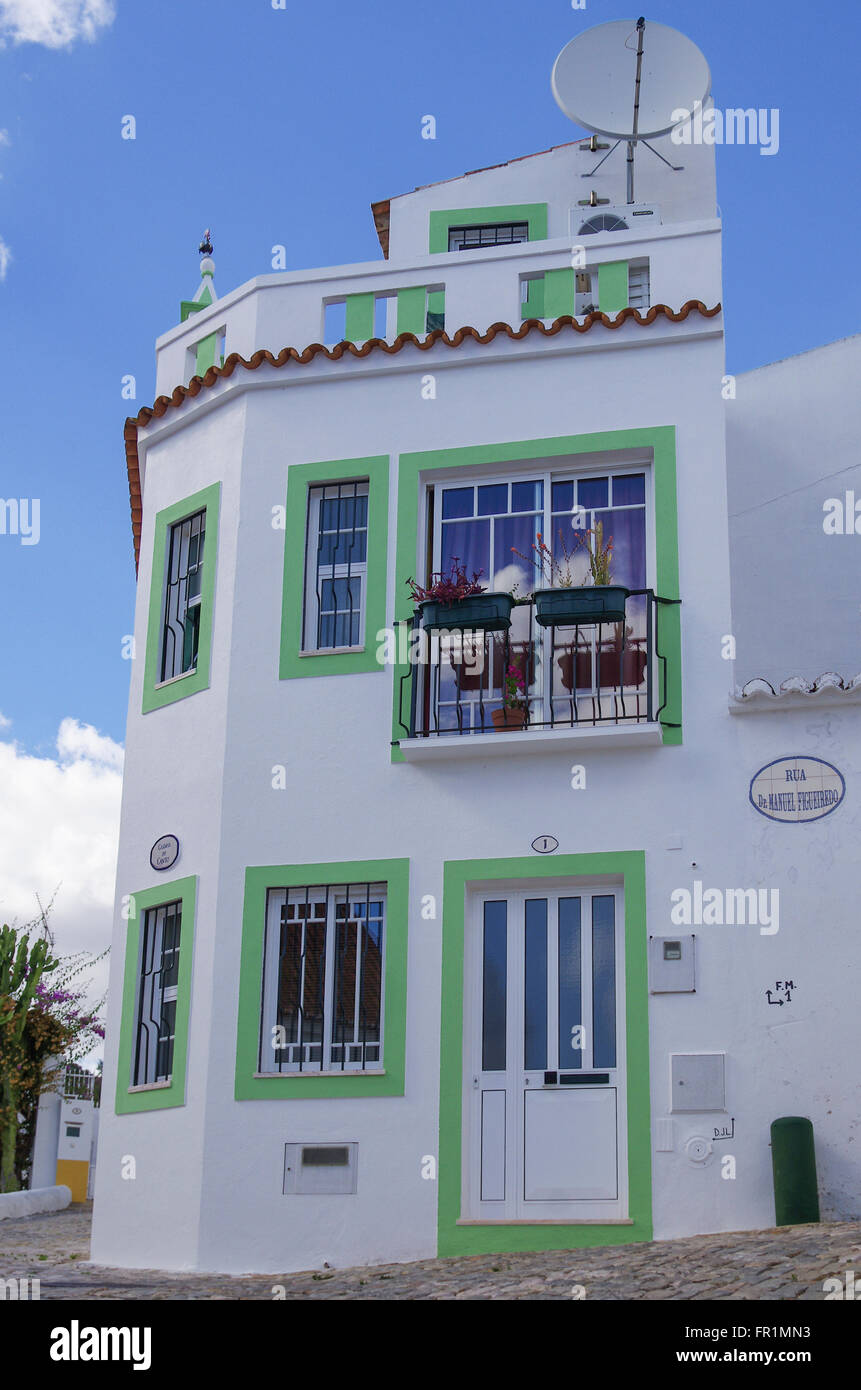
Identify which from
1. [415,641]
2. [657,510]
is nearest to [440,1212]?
[415,641]

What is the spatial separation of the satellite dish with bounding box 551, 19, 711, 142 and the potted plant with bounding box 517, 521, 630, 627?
15.3ft

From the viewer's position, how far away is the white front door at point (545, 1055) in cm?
1123

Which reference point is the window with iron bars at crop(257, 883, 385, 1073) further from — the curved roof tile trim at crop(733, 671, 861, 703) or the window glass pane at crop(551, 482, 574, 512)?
the window glass pane at crop(551, 482, 574, 512)

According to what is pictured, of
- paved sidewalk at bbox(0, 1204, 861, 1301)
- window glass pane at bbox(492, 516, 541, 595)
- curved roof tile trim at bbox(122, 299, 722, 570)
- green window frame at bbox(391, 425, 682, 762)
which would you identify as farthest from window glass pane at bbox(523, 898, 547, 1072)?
curved roof tile trim at bbox(122, 299, 722, 570)

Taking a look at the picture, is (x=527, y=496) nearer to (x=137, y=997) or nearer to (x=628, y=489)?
(x=628, y=489)

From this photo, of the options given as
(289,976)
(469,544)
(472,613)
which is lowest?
(289,976)

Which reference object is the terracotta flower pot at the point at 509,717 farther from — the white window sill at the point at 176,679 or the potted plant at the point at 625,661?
the white window sill at the point at 176,679

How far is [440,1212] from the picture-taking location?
36.7 ft

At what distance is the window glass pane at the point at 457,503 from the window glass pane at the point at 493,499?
2.9 inches

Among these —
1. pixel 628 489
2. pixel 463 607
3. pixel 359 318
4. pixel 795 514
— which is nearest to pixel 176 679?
pixel 463 607

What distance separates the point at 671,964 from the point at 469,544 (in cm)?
363

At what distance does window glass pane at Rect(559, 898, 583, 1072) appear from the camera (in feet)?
37.8

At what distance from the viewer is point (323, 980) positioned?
12016mm
